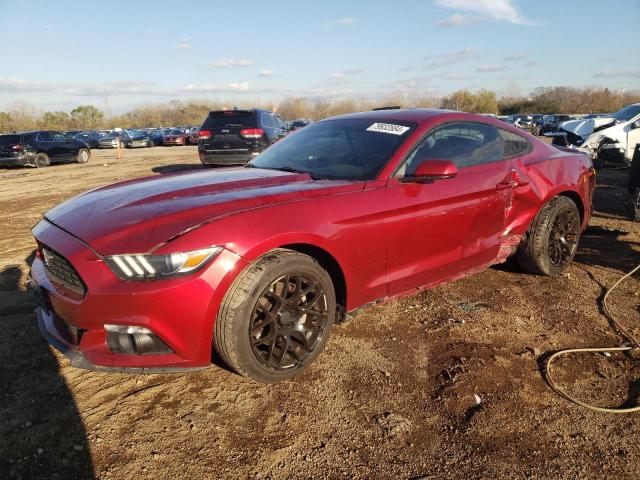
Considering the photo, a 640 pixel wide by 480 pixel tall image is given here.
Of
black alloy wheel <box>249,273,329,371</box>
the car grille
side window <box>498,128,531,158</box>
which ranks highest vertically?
side window <box>498,128,531,158</box>

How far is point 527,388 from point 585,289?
6.22 ft

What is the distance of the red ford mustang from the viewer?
225 centimetres

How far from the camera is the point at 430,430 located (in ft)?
7.52

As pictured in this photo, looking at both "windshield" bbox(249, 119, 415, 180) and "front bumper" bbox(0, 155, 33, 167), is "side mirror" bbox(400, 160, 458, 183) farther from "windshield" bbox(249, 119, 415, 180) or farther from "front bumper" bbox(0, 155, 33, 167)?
"front bumper" bbox(0, 155, 33, 167)

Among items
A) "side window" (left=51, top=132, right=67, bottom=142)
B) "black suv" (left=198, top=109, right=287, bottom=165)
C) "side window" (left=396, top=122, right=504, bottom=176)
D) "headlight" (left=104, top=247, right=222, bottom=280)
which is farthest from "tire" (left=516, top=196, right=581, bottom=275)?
"side window" (left=51, top=132, right=67, bottom=142)

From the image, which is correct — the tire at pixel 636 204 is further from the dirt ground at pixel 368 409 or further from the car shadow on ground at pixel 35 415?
the car shadow on ground at pixel 35 415

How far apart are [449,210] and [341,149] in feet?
3.05

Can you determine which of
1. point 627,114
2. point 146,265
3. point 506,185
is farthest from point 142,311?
point 627,114

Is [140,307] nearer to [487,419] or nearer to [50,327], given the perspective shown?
→ [50,327]

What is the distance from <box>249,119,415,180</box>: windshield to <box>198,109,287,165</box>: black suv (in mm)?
6166

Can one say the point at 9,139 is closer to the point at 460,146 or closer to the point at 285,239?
the point at 460,146

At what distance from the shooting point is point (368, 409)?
2.46 meters

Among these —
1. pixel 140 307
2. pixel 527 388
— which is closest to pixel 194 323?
pixel 140 307

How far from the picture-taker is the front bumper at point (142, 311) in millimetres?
2193
